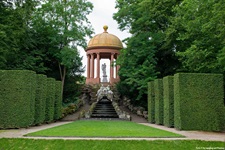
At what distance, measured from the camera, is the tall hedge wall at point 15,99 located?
12234 millimetres

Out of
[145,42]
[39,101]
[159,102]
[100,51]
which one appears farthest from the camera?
[100,51]

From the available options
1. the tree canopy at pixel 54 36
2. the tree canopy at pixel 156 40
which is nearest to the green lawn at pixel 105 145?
the tree canopy at pixel 156 40

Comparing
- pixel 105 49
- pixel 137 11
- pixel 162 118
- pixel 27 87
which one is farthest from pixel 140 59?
pixel 105 49

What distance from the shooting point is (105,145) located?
7.68 meters

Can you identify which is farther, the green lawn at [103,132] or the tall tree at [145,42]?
the tall tree at [145,42]

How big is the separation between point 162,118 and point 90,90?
1709 cm

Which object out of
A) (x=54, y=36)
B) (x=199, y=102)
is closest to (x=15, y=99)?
(x=199, y=102)

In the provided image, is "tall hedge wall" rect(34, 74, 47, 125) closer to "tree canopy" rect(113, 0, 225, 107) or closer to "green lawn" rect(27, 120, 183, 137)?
"green lawn" rect(27, 120, 183, 137)

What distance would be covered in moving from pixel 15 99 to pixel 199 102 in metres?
9.26

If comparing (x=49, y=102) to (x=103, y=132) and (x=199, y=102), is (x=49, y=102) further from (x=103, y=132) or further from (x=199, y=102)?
(x=199, y=102)

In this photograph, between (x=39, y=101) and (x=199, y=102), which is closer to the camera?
(x=199, y=102)

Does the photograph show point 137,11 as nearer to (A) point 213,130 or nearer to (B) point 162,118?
(B) point 162,118

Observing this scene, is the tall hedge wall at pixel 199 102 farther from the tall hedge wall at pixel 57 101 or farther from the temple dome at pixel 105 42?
the temple dome at pixel 105 42

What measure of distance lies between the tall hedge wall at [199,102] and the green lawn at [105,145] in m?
4.29
